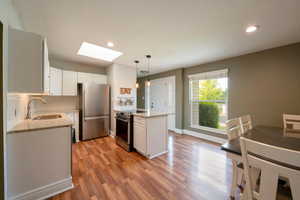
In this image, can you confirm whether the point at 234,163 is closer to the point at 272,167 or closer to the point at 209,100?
the point at 272,167

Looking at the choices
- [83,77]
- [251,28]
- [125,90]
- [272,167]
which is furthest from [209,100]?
[83,77]

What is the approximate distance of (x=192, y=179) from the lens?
191 centimetres

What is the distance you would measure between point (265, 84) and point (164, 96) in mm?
3199

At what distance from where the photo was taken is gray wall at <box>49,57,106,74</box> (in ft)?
12.0

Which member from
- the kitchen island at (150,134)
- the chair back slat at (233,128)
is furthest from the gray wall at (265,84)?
the kitchen island at (150,134)

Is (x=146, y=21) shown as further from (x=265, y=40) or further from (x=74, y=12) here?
(x=265, y=40)

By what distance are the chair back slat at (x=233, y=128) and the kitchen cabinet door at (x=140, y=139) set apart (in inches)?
61.1

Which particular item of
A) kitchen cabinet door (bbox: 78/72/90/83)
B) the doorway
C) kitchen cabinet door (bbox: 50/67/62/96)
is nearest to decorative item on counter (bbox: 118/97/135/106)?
the doorway

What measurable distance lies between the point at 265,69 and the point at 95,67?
16.5 ft

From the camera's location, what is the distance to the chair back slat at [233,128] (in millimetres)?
1487

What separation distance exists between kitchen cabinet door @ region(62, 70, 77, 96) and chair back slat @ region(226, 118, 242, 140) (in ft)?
13.4

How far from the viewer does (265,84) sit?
2807mm

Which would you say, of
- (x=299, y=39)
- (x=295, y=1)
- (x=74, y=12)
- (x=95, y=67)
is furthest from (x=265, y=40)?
(x=95, y=67)

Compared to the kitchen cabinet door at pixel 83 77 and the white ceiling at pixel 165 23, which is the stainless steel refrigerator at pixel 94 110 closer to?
the kitchen cabinet door at pixel 83 77
